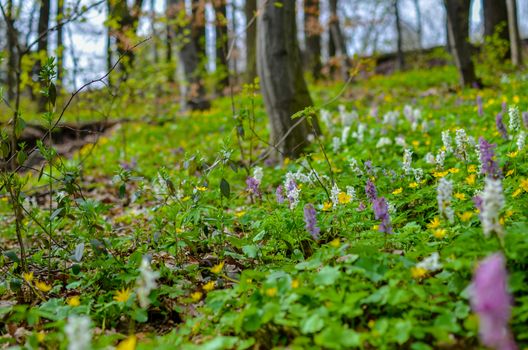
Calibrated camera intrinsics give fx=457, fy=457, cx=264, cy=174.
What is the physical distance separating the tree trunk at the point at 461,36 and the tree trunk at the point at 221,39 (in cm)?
446

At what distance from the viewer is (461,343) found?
1.87 m

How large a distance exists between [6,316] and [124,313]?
0.68 m

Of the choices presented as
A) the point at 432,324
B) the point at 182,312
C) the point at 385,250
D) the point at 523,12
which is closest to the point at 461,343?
the point at 432,324

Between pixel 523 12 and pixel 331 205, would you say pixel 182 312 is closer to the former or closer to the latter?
pixel 331 205

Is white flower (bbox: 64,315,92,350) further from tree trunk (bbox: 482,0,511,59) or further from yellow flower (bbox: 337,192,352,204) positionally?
tree trunk (bbox: 482,0,511,59)

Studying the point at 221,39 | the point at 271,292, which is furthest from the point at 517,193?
the point at 221,39

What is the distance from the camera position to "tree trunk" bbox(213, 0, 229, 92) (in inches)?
217

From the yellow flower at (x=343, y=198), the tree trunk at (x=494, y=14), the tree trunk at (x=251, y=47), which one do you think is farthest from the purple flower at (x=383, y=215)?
the tree trunk at (x=494, y=14)

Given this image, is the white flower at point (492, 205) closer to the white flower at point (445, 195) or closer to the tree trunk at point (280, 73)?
the white flower at point (445, 195)

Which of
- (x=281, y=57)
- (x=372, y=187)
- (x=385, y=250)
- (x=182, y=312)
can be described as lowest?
(x=182, y=312)

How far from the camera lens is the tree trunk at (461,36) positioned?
29.3 feet

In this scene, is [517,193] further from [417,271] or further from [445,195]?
[417,271]

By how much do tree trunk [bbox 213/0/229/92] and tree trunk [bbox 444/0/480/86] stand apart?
176 inches

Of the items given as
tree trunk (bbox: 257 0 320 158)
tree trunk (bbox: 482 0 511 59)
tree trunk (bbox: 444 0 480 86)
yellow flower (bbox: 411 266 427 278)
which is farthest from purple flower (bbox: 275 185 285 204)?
tree trunk (bbox: 482 0 511 59)
